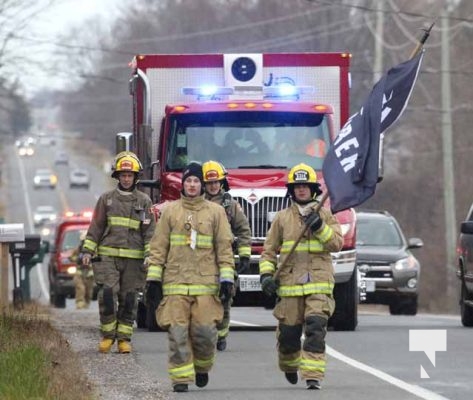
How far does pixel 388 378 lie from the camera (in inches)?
552

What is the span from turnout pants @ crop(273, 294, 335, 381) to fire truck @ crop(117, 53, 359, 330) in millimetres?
5537

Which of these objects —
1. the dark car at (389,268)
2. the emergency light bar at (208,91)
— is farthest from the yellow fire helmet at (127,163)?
the dark car at (389,268)

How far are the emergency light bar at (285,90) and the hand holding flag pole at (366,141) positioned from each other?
6.48m

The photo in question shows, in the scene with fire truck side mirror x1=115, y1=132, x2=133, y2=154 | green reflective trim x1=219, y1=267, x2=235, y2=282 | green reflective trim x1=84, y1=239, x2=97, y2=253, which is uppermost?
fire truck side mirror x1=115, y1=132, x2=133, y2=154

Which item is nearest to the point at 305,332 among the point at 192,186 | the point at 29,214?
the point at 192,186

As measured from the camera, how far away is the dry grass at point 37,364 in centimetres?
1202

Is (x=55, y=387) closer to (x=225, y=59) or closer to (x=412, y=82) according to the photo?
(x=412, y=82)

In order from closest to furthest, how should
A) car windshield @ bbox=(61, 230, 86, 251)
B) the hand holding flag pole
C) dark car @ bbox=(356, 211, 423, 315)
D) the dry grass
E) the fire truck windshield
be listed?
1. the dry grass
2. the hand holding flag pole
3. the fire truck windshield
4. dark car @ bbox=(356, 211, 423, 315)
5. car windshield @ bbox=(61, 230, 86, 251)

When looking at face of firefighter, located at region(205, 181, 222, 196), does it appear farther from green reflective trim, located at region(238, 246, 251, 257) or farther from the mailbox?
the mailbox

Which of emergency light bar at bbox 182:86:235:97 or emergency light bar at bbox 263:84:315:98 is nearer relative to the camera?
emergency light bar at bbox 182:86:235:97

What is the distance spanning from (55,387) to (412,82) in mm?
3959

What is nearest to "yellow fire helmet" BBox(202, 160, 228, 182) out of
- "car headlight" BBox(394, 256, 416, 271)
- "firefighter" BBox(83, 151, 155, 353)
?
"firefighter" BBox(83, 151, 155, 353)

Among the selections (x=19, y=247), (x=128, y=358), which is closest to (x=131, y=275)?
(x=128, y=358)

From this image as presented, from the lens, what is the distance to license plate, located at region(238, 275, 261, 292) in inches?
745
